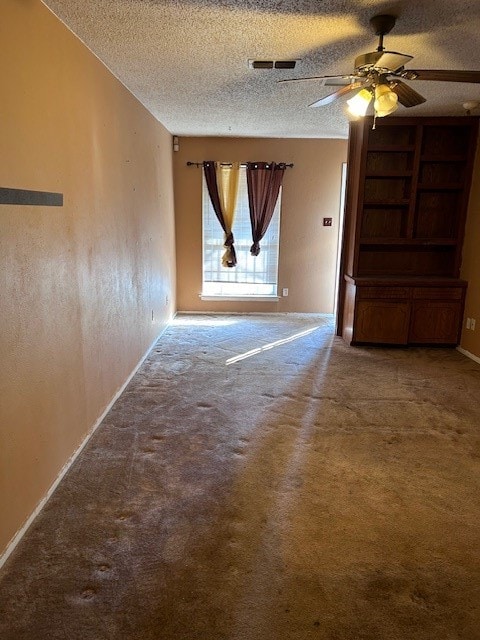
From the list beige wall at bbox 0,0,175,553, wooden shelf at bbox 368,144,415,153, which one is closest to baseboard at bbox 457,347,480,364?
wooden shelf at bbox 368,144,415,153

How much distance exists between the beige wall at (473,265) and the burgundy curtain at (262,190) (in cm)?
251

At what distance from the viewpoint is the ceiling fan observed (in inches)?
96.0

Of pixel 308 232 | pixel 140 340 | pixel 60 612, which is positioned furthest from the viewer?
pixel 308 232

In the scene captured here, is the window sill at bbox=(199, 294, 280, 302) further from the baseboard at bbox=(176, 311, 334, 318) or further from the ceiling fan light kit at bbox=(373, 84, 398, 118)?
the ceiling fan light kit at bbox=(373, 84, 398, 118)

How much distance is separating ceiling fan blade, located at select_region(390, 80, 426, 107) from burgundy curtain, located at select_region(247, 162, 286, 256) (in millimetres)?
3370

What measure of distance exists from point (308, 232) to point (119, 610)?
218 inches

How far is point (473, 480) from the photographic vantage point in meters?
2.49

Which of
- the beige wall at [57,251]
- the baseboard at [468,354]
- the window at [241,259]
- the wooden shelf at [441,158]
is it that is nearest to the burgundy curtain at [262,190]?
the window at [241,259]

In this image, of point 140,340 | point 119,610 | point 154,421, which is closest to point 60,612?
point 119,610

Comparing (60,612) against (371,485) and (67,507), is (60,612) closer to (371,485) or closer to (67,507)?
(67,507)

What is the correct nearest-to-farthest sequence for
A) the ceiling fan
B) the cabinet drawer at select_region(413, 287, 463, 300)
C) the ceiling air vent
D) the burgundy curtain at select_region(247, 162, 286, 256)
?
the ceiling fan < the ceiling air vent < the cabinet drawer at select_region(413, 287, 463, 300) < the burgundy curtain at select_region(247, 162, 286, 256)

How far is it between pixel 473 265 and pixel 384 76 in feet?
9.31

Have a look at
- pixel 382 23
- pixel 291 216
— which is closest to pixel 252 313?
pixel 291 216

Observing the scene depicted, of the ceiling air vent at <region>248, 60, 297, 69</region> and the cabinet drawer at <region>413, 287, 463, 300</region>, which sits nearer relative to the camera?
the ceiling air vent at <region>248, 60, 297, 69</region>
